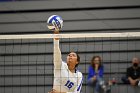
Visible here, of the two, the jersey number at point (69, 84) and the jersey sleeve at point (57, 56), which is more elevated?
the jersey sleeve at point (57, 56)

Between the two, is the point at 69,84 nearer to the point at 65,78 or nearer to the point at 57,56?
the point at 65,78

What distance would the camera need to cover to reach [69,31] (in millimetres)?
10844

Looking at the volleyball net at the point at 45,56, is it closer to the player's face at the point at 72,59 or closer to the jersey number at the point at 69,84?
the player's face at the point at 72,59

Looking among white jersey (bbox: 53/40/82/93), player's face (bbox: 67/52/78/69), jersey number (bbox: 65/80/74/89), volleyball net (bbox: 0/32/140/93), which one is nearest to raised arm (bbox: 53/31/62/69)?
white jersey (bbox: 53/40/82/93)

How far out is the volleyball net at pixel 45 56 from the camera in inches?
369

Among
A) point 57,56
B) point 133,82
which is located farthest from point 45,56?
point 57,56

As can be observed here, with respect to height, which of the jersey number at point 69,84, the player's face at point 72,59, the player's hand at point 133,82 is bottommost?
the player's hand at point 133,82

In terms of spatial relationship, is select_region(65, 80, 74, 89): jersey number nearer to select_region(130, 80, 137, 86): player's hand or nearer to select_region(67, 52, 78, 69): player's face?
select_region(67, 52, 78, 69): player's face

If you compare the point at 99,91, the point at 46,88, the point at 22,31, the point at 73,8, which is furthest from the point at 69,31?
the point at 99,91

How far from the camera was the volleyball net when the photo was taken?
9.38 m

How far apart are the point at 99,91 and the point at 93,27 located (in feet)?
13.0

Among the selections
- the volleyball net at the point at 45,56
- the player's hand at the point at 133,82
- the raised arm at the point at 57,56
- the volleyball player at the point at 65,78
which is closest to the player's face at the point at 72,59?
the volleyball player at the point at 65,78

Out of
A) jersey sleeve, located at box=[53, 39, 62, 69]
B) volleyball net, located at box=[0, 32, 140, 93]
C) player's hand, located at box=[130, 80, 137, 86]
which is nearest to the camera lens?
jersey sleeve, located at box=[53, 39, 62, 69]

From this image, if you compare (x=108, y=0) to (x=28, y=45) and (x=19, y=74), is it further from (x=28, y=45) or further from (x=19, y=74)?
(x=19, y=74)
